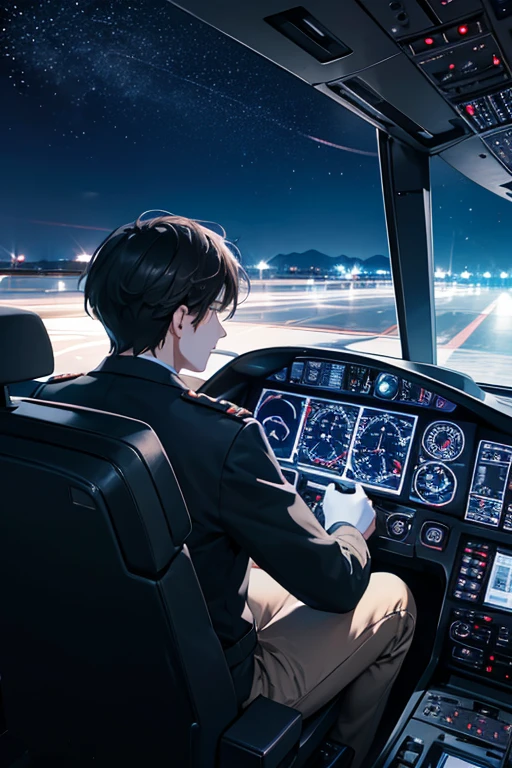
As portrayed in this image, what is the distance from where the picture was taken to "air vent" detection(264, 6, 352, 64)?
1.36 metres

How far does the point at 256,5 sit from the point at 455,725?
69.4 inches

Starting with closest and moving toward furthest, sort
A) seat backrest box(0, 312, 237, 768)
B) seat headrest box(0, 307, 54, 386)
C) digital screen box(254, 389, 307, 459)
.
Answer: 1. seat backrest box(0, 312, 237, 768)
2. seat headrest box(0, 307, 54, 386)
3. digital screen box(254, 389, 307, 459)

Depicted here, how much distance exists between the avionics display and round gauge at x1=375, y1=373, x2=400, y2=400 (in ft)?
0.19

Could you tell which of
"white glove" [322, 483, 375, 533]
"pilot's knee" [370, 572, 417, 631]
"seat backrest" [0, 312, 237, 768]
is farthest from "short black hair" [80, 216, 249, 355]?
"pilot's knee" [370, 572, 417, 631]

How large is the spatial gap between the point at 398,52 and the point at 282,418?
1.18 metres

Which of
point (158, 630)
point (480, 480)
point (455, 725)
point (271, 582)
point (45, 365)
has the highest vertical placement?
point (45, 365)

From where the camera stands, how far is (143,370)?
Result: 39.4 inches

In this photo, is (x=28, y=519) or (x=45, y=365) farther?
(x=45, y=365)

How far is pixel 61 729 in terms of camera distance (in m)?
0.92

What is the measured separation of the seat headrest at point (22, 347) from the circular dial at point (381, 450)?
1.25 metres

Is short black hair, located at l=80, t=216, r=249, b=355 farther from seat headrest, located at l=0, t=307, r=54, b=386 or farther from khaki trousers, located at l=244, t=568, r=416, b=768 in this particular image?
khaki trousers, located at l=244, t=568, r=416, b=768

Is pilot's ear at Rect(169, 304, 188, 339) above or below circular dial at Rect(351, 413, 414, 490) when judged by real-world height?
above

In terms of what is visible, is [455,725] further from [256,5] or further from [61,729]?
[256,5]

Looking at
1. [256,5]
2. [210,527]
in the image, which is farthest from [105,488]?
[256,5]
